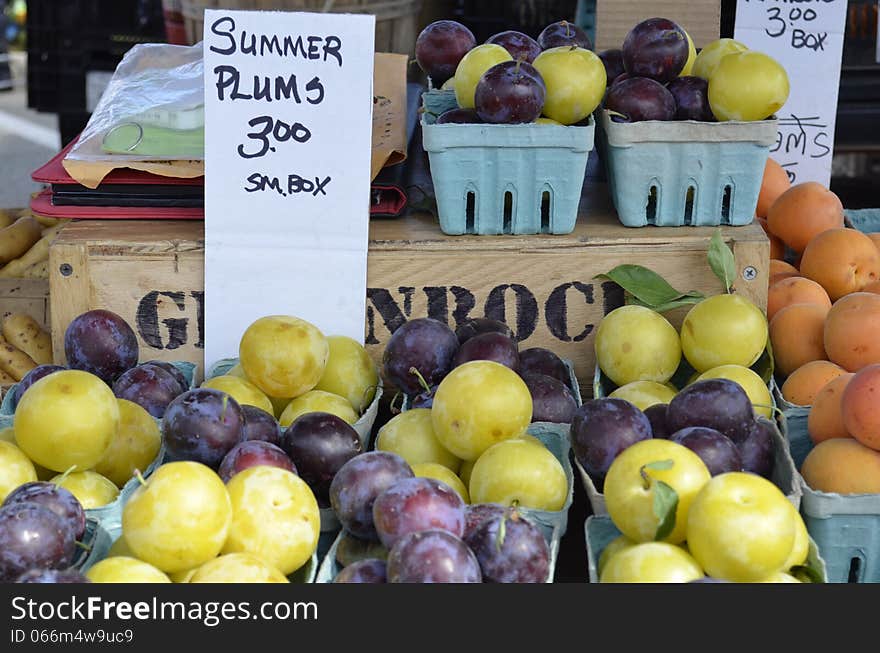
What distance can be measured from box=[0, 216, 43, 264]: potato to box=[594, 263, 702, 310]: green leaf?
126cm

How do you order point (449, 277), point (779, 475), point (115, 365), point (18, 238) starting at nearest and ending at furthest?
point (779, 475) → point (115, 365) → point (449, 277) → point (18, 238)

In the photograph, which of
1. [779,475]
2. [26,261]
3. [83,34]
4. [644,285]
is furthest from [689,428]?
[83,34]

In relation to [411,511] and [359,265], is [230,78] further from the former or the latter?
[411,511]

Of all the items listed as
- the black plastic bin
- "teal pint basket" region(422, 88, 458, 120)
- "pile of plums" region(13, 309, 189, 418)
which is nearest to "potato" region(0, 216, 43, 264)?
"pile of plums" region(13, 309, 189, 418)

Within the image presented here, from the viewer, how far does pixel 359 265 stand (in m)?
1.66

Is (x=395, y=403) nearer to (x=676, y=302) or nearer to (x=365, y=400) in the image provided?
(x=365, y=400)

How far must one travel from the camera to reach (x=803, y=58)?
211 cm

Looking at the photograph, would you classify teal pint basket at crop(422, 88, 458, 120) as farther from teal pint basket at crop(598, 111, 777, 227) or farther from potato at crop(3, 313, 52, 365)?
potato at crop(3, 313, 52, 365)

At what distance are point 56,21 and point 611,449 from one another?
10.0 ft

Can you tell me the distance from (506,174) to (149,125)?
589 mm

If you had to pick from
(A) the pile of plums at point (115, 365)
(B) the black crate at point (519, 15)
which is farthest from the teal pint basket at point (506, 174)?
(B) the black crate at point (519, 15)

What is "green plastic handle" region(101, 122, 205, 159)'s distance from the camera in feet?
5.63

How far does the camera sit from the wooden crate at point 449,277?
5.43ft
